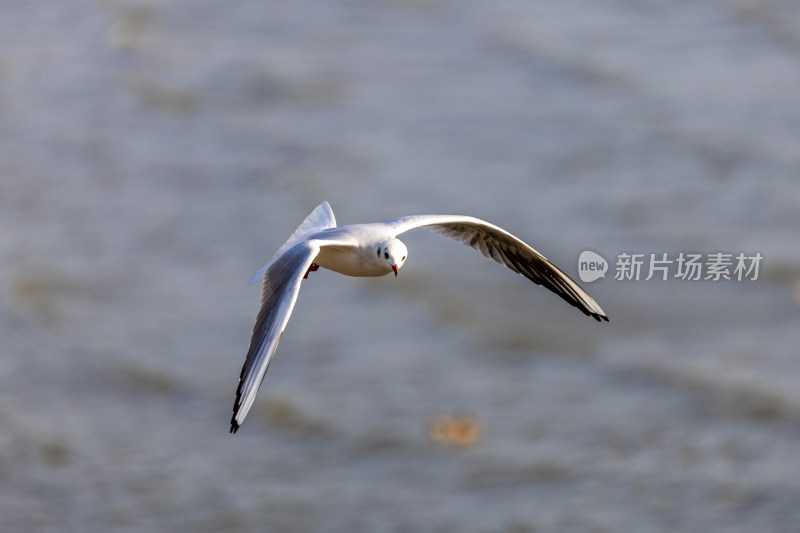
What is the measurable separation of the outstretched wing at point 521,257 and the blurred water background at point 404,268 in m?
5.65

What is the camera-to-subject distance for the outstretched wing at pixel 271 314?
217 inches

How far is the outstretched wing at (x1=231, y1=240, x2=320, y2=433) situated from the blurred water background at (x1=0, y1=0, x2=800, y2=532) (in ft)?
22.1

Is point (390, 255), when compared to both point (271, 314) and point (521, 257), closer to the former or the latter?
point (271, 314)

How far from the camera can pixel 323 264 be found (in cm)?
639

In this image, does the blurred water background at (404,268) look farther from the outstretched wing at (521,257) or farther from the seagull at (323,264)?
the seagull at (323,264)

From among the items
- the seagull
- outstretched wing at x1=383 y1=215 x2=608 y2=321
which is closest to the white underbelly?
the seagull

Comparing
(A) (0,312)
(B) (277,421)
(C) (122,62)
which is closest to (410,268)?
(B) (277,421)

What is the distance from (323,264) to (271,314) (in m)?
0.59

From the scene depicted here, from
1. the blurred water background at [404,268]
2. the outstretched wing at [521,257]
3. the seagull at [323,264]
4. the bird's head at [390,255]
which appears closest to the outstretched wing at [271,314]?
the seagull at [323,264]

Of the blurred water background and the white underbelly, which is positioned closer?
the white underbelly

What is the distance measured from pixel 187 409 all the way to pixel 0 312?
9.88 ft

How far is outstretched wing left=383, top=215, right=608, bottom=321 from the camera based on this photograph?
7.07 m

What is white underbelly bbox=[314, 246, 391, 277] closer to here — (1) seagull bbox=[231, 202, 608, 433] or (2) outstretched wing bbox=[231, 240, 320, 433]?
(1) seagull bbox=[231, 202, 608, 433]

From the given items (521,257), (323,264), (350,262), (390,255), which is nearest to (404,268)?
(521,257)
